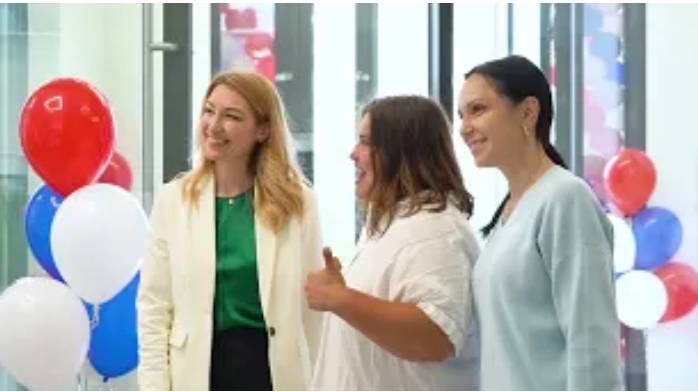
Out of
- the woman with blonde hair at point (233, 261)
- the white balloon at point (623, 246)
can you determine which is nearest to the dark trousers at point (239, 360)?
the woman with blonde hair at point (233, 261)

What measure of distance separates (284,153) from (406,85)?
255 cm

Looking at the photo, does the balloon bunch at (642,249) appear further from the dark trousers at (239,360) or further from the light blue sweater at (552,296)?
the light blue sweater at (552,296)

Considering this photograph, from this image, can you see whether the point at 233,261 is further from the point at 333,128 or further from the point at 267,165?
the point at 333,128

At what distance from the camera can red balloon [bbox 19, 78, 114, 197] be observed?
3055 mm

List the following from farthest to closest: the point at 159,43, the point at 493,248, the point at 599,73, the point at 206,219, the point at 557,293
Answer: the point at 599,73 → the point at 159,43 → the point at 206,219 → the point at 493,248 → the point at 557,293

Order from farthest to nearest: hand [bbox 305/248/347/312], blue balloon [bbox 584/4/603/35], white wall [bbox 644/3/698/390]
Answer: blue balloon [bbox 584/4/603/35] < white wall [bbox 644/3/698/390] < hand [bbox 305/248/347/312]

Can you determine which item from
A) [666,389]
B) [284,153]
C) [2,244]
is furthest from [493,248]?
[666,389]

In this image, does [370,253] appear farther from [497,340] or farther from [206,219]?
[206,219]

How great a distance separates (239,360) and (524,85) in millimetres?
892

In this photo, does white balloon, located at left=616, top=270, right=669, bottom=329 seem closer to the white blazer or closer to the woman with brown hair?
the white blazer

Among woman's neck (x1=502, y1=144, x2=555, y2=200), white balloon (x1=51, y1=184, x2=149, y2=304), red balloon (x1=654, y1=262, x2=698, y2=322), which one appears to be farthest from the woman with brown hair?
red balloon (x1=654, y1=262, x2=698, y2=322)

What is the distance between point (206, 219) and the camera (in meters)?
2.46

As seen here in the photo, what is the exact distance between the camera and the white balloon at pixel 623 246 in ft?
14.0

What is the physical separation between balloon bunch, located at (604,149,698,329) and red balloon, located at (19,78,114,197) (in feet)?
6.81
